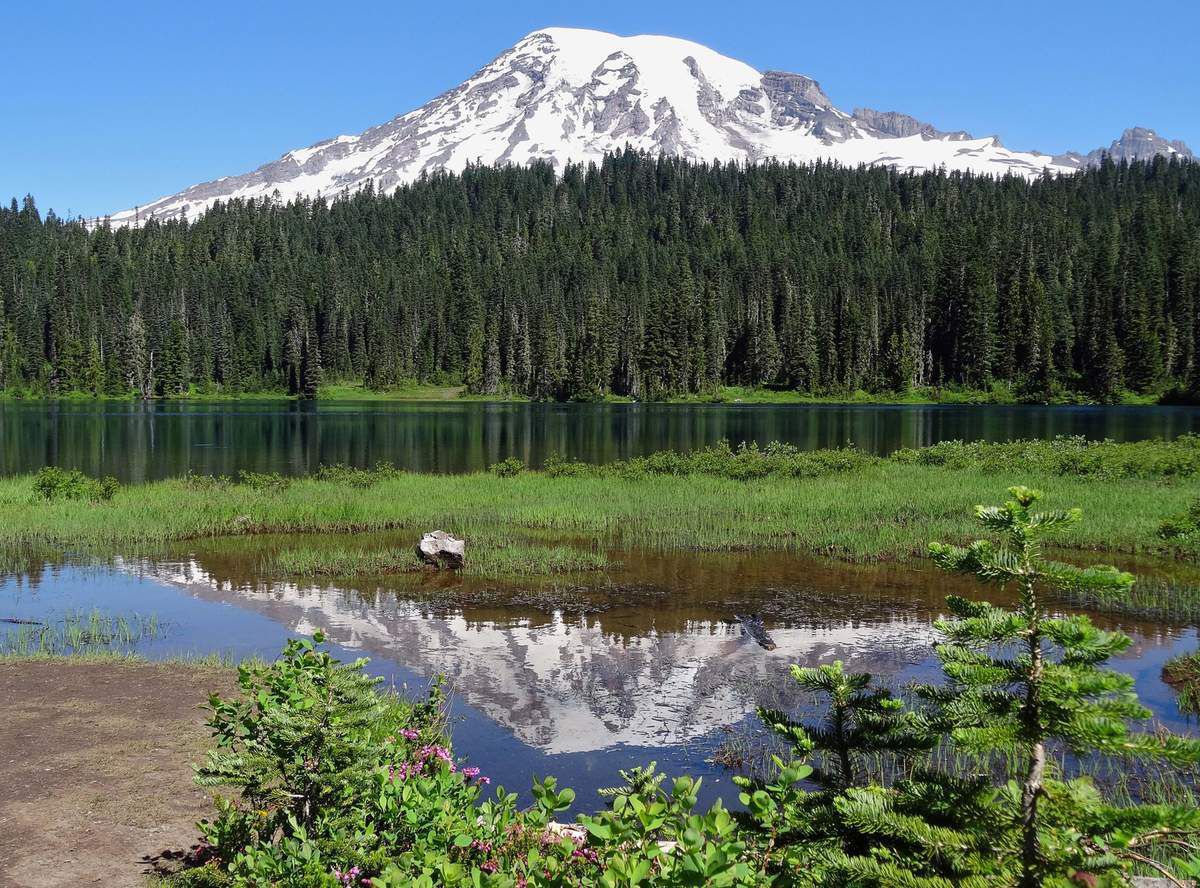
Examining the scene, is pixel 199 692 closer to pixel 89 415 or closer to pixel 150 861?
pixel 150 861

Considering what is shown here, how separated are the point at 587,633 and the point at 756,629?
3.99 metres

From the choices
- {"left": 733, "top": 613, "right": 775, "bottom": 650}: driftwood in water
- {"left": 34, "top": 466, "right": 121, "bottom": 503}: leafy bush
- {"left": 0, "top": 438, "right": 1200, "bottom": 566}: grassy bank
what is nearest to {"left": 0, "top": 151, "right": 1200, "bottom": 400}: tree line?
{"left": 0, "top": 438, "right": 1200, "bottom": 566}: grassy bank

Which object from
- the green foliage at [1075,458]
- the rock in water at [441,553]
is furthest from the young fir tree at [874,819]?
the green foliage at [1075,458]

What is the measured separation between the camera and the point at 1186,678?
52.4 feet

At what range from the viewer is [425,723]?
942cm

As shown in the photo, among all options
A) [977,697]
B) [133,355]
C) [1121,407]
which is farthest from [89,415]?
[1121,407]

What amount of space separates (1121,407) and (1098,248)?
196 ft

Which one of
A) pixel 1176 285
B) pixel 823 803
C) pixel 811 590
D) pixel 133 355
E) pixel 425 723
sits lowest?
pixel 811 590

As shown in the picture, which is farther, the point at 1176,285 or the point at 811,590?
the point at 1176,285

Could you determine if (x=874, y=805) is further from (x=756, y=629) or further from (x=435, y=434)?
(x=435, y=434)

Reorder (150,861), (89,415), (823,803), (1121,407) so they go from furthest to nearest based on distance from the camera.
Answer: (1121,407), (89,415), (150,861), (823,803)

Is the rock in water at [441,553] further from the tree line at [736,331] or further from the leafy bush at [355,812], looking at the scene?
the tree line at [736,331]

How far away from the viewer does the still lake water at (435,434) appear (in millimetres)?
57438

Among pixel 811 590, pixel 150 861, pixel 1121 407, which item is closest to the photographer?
pixel 150 861
